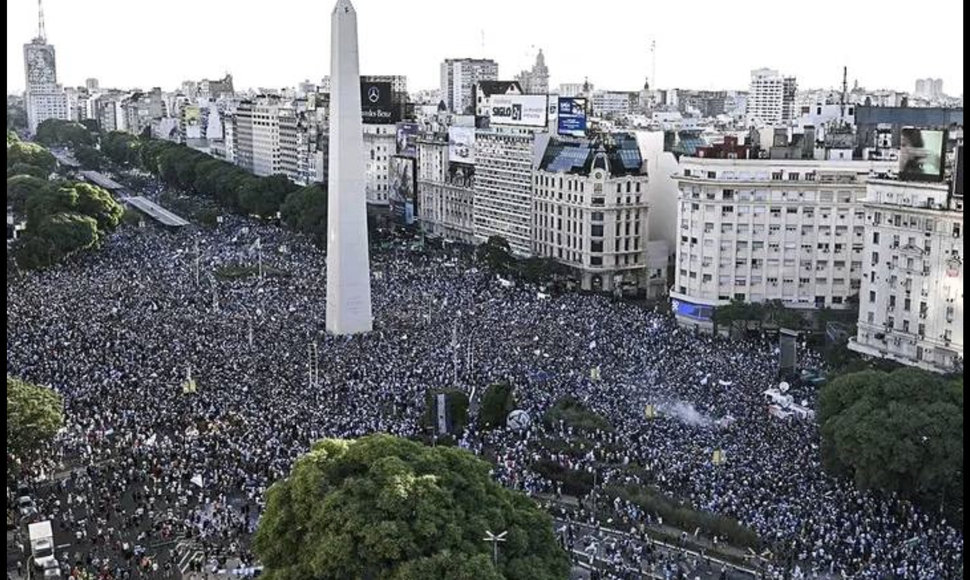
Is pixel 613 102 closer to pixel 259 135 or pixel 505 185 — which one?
pixel 259 135

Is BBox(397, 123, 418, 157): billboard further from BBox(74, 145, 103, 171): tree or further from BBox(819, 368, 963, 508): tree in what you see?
BBox(74, 145, 103, 171): tree

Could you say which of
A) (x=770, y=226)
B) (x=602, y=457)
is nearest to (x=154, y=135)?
(x=770, y=226)

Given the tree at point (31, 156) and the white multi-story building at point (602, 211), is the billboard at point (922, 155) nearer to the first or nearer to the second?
the white multi-story building at point (602, 211)

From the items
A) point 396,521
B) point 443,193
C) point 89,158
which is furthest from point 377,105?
point 396,521

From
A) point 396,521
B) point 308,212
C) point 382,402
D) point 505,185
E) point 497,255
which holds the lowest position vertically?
point 382,402

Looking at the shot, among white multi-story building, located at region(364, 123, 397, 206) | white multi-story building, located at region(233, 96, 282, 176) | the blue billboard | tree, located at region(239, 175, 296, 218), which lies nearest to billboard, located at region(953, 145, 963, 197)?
the blue billboard

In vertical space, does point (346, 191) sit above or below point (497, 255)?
above

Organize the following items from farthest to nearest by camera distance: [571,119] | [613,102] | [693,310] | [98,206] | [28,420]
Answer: [613,102] < [98,206] < [571,119] < [693,310] < [28,420]
